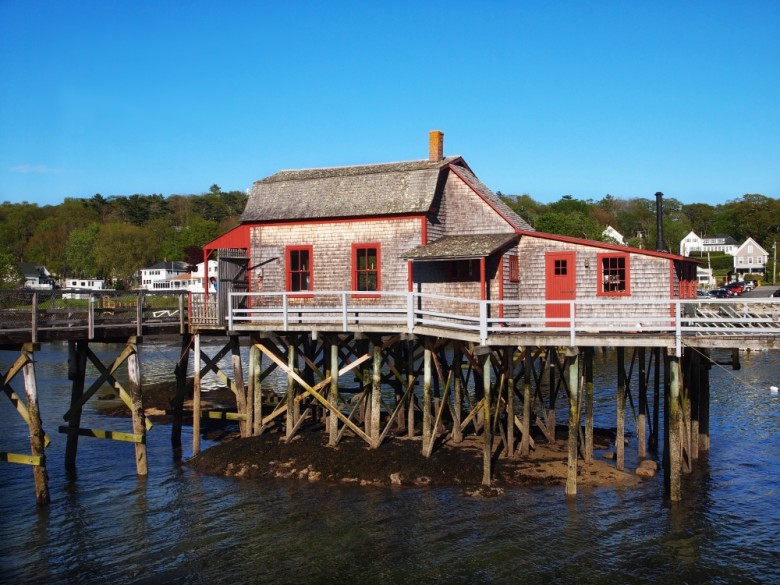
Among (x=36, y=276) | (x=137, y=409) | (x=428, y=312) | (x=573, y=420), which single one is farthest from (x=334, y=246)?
(x=36, y=276)

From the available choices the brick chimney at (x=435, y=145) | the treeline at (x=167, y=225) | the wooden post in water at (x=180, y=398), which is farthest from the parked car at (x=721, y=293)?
the wooden post in water at (x=180, y=398)

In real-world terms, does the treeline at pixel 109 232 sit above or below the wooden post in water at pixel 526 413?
above

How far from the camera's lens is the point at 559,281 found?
21188mm

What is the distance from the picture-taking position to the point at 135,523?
1688cm

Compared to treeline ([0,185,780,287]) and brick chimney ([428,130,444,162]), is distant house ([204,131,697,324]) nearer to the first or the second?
brick chimney ([428,130,444,162])

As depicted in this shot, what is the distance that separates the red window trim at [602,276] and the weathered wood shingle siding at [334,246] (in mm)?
5183

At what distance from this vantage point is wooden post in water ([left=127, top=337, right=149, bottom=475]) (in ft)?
66.3

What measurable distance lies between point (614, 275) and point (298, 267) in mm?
9411

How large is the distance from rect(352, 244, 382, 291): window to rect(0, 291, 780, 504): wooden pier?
0.64m

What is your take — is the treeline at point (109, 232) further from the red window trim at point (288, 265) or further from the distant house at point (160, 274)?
the red window trim at point (288, 265)

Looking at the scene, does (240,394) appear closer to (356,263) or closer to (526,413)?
(356,263)

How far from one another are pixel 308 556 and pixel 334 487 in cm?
409

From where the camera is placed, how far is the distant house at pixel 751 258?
10750 centimetres

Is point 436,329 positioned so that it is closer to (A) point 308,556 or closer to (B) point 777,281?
(A) point 308,556
